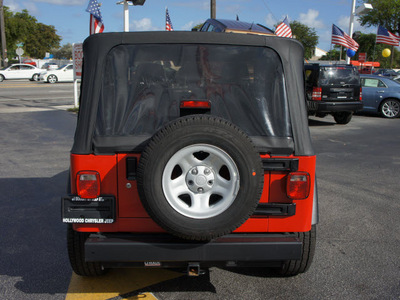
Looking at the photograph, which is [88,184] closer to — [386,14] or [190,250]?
[190,250]

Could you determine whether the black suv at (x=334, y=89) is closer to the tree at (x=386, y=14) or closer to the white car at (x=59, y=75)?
the white car at (x=59, y=75)

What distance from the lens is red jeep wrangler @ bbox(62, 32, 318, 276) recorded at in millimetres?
2969

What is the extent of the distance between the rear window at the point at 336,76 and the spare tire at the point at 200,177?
11273 millimetres

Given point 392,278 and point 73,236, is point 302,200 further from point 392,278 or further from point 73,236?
point 73,236

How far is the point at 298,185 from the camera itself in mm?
3117

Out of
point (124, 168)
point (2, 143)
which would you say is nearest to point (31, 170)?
point (2, 143)

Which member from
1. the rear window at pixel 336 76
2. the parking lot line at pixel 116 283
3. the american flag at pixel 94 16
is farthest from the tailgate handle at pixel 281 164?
the rear window at pixel 336 76

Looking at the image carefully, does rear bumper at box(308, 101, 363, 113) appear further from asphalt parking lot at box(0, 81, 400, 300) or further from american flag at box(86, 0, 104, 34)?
american flag at box(86, 0, 104, 34)

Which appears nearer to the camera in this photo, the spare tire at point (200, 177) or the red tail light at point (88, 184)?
Answer: the spare tire at point (200, 177)

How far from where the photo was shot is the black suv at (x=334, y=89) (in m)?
13.2

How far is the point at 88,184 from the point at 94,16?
1070cm

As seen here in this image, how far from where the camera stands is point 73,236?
336cm

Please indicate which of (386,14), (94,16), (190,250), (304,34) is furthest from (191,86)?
(304,34)

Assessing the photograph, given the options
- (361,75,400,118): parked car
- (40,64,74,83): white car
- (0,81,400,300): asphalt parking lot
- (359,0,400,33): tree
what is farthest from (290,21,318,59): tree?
(0,81,400,300): asphalt parking lot
